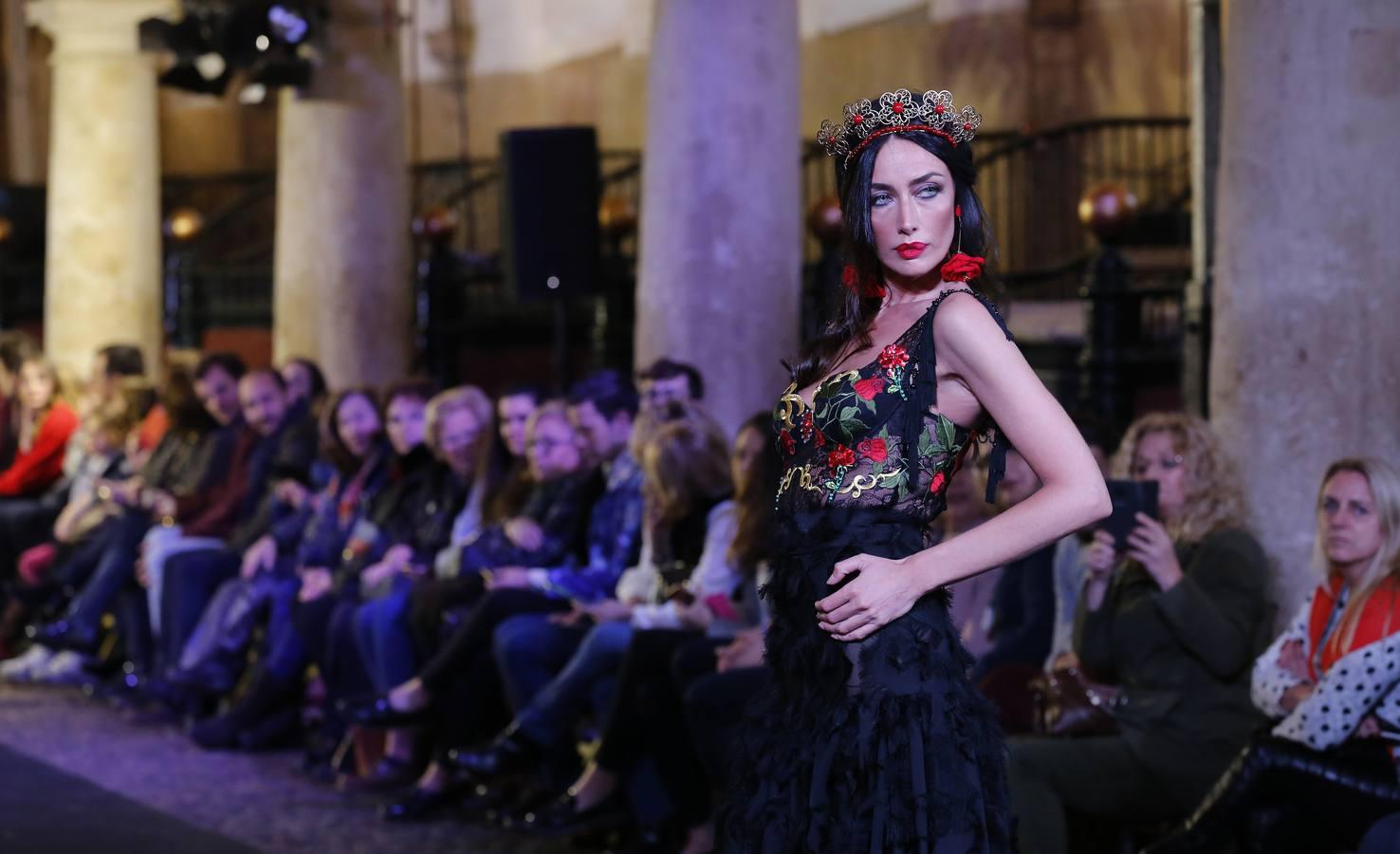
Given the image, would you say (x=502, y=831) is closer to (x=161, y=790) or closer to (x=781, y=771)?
(x=161, y=790)

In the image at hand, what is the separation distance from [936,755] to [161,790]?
4.40 m

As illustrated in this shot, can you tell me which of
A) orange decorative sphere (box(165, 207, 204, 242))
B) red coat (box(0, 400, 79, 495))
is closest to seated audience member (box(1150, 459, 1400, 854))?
red coat (box(0, 400, 79, 495))

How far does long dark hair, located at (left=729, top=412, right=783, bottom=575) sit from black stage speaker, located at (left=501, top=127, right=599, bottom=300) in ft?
9.54

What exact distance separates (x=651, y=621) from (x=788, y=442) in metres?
3.01

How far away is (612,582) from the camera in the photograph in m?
6.36

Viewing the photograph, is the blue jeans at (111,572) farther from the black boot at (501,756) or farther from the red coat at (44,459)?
the black boot at (501,756)

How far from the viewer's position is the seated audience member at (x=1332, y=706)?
4.08 m

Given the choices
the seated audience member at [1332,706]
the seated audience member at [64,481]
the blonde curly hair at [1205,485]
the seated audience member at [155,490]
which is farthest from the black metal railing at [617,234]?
the seated audience member at [1332,706]

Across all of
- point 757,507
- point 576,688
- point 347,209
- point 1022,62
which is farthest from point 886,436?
point 1022,62

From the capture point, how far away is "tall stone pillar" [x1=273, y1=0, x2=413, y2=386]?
34.5 ft

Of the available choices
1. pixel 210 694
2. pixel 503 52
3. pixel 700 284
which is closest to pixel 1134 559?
pixel 700 284

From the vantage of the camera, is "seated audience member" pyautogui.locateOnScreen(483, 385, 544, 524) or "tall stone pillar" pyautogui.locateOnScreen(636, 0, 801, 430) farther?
"tall stone pillar" pyautogui.locateOnScreen(636, 0, 801, 430)

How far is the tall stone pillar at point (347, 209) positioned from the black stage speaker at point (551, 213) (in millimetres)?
2398

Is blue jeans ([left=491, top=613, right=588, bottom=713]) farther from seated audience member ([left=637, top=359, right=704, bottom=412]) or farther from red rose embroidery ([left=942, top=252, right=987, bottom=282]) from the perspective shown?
red rose embroidery ([left=942, top=252, right=987, bottom=282])
